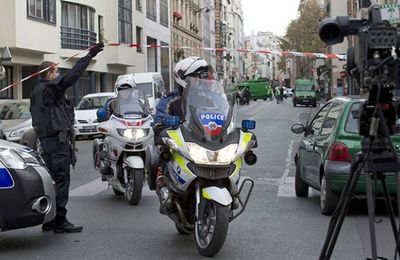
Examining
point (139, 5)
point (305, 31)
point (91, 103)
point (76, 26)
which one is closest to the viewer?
point (91, 103)

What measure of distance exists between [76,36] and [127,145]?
2436cm

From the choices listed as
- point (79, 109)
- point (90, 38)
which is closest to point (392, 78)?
point (79, 109)

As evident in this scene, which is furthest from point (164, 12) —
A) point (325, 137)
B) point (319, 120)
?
point (325, 137)

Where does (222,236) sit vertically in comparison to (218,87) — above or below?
below

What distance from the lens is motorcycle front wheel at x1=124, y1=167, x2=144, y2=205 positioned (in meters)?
8.54

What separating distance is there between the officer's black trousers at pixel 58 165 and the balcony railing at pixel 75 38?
2496 centimetres

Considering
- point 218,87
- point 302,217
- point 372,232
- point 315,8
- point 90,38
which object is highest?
point 315,8

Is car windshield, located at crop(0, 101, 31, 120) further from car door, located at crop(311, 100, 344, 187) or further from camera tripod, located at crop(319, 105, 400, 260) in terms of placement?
camera tripod, located at crop(319, 105, 400, 260)

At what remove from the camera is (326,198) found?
25.4ft

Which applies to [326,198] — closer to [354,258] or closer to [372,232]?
[354,258]

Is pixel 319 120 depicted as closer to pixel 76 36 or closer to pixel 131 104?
pixel 131 104

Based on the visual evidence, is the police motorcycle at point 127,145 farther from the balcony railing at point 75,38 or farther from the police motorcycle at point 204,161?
the balcony railing at point 75,38

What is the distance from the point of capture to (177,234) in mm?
6914

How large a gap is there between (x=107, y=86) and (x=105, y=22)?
4.63 meters
